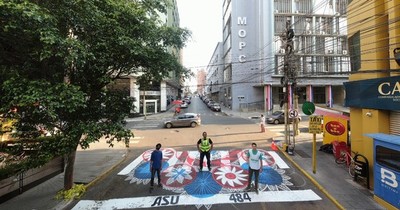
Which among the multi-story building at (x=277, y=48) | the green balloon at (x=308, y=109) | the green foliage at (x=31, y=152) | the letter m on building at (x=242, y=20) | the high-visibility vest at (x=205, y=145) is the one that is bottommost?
the high-visibility vest at (x=205, y=145)

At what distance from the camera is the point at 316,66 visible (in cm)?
4150

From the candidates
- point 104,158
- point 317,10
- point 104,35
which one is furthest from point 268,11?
point 104,35

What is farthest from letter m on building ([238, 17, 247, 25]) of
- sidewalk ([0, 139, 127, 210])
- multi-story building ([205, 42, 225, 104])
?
sidewalk ([0, 139, 127, 210])

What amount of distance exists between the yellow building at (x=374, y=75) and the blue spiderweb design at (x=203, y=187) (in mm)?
5254

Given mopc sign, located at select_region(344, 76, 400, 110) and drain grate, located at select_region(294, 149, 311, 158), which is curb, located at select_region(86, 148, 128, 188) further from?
mopc sign, located at select_region(344, 76, 400, 110)

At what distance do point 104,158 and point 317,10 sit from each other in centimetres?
4279

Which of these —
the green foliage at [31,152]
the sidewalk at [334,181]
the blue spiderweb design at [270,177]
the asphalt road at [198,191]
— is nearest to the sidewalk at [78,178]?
the asphalt road at [198,191]

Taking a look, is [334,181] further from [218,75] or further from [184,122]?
[218,75]

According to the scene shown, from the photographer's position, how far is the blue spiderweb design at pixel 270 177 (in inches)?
379

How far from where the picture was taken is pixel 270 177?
1019 centimetres

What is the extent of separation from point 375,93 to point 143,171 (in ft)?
33.5

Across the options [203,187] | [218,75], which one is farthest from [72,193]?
[218,75]

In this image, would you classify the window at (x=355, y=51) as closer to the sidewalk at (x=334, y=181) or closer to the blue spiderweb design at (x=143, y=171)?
the sidewalk at (x=334, y=181)

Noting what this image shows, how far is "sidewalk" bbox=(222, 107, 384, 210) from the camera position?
→ 25.5 ft
